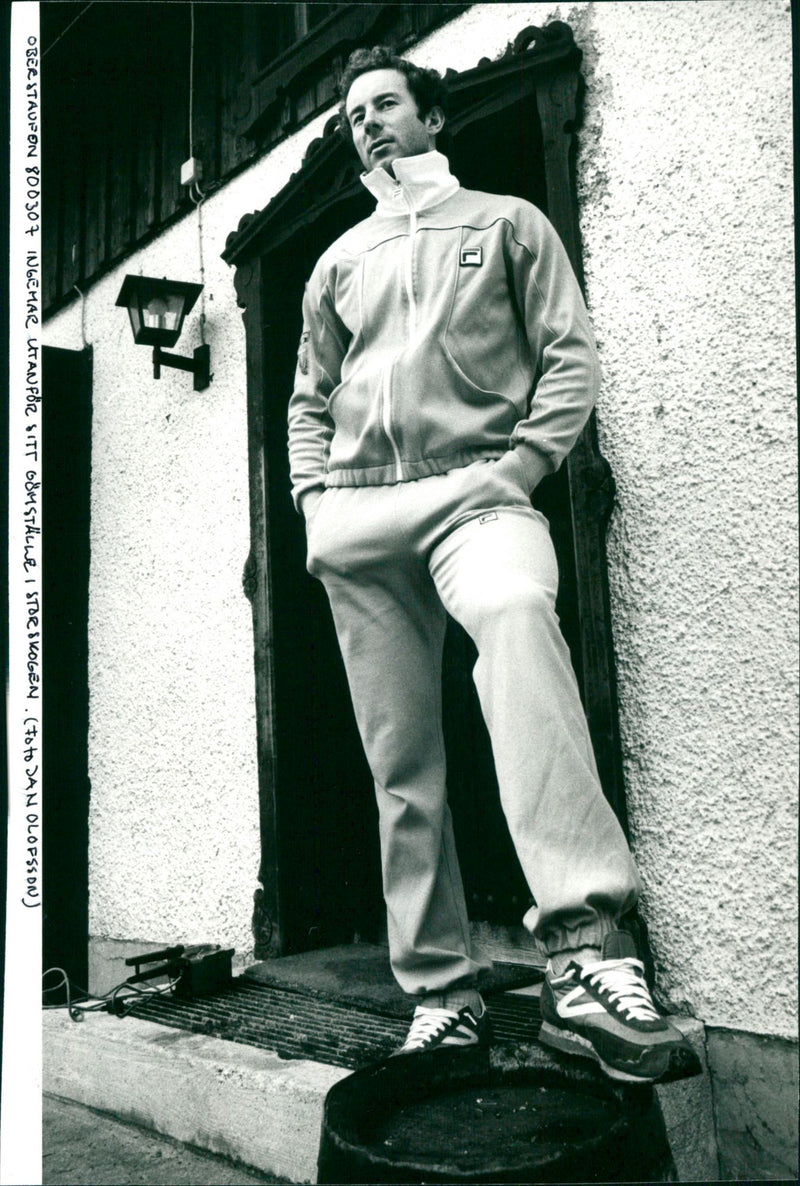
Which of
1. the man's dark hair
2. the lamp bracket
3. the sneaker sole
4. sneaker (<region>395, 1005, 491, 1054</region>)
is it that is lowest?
sneaker (<region>395, 1005, 491, 1054</region>)

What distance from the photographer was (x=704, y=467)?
211 centimetres

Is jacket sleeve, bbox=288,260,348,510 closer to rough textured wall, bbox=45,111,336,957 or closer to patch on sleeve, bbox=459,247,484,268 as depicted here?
patch on sleeve, bbox=459,247,484,268

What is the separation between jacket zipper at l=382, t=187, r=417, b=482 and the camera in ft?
6.17

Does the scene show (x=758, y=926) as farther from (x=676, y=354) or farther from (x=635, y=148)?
(x=635, y=148)

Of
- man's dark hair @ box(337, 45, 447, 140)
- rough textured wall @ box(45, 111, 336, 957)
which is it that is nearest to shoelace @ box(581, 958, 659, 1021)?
man's dark hair @ box(337, 45, 447, 140)

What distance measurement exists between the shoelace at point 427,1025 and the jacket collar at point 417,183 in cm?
153

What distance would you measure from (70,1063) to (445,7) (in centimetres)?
289

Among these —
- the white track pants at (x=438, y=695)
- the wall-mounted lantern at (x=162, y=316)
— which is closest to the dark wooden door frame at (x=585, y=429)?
the wall-mounted lantern at (x=162, y=316)

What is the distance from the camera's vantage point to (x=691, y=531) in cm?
212

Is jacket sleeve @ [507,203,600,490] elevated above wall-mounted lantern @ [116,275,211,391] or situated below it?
below

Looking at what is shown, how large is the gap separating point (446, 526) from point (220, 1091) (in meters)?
1.26

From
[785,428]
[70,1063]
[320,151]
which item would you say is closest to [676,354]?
[785,428]

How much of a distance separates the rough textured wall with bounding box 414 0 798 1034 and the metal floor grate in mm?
427

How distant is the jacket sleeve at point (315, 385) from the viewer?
216 centimetres
